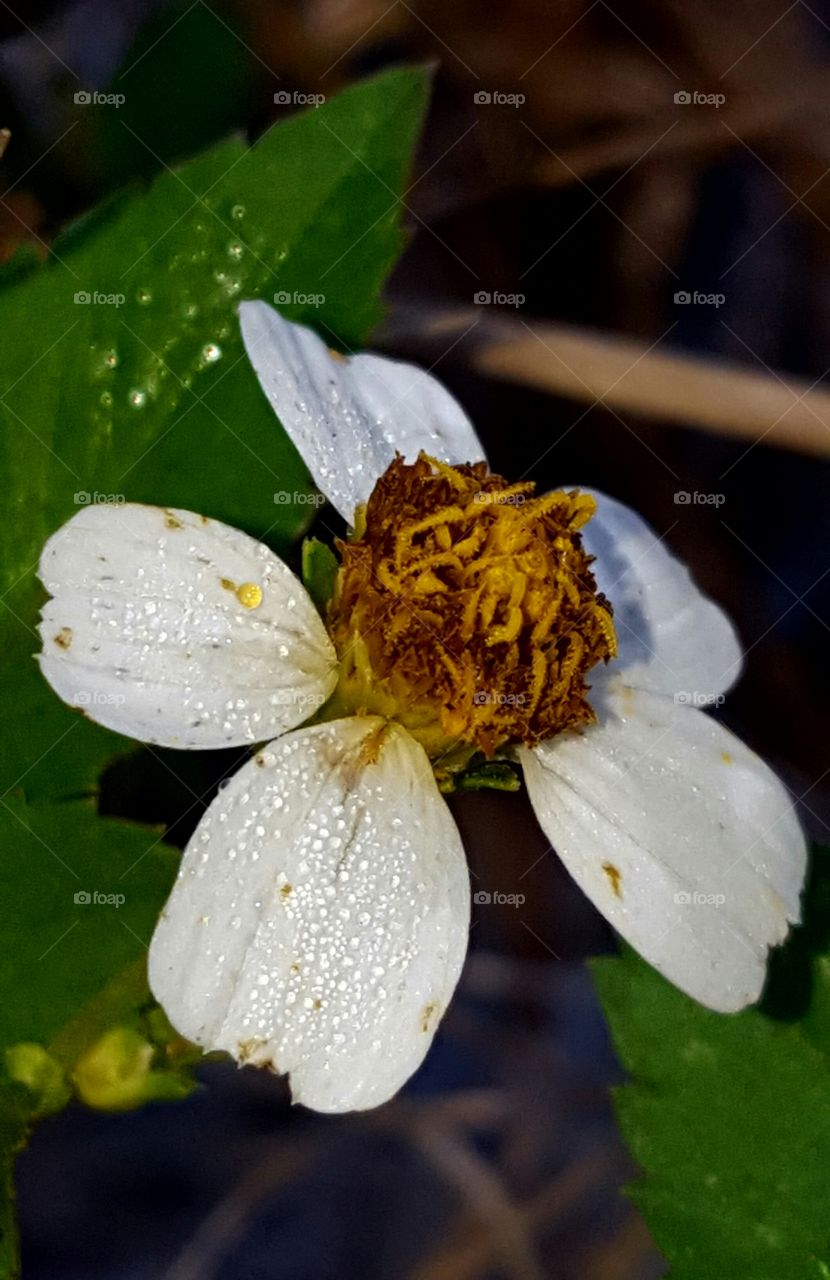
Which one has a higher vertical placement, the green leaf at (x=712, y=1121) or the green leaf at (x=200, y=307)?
the green leaf at (x=200, y=307)

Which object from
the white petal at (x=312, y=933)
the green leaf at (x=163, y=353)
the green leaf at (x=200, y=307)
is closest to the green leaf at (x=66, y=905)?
the green leaf at (x=163, y=353)

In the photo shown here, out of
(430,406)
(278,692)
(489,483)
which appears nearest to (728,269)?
(430,406)

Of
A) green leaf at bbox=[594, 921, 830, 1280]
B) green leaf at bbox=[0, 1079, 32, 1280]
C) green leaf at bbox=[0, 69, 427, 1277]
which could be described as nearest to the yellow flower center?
green leaf at bbox=[0, 69, 427, 1277]

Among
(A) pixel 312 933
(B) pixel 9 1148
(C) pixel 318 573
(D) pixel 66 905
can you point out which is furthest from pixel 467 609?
(B) pixel 9 1148

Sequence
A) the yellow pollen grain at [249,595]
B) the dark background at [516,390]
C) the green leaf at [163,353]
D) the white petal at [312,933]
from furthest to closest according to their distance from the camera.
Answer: the dark background at [516,390] → the green leaf at [163,353] → the yellow pollen grain at [249,595] → the white petal at [312,933]

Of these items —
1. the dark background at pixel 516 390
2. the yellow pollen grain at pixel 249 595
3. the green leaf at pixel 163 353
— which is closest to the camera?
the yellow pollen grain at pixel 249 595

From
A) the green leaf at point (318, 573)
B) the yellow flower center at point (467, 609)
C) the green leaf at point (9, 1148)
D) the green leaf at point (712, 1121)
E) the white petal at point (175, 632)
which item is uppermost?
the yellow flower center at point (467, 609)

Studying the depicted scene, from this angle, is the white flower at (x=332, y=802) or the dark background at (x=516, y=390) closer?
the white flower at (x=332, y=802)

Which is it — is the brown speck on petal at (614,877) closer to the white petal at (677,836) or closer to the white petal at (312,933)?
the white petal at (677,836)
